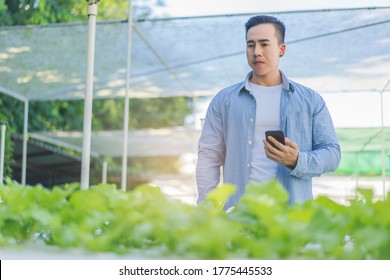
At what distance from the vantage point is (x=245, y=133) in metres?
1.78

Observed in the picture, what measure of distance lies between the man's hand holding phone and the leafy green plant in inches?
26.6

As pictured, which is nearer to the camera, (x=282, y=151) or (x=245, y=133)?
(x=282, y=151)

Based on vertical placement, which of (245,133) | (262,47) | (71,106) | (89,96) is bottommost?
(71,106)

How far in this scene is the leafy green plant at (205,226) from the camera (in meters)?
0.39

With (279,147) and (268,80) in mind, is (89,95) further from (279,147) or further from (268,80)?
(268,80)

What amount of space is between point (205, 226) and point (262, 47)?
1.34 metres

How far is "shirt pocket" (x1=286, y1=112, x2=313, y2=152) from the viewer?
1.71m

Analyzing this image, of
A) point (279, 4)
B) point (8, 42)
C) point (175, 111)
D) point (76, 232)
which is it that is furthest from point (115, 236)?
point (175, 111)

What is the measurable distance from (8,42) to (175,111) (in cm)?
1393

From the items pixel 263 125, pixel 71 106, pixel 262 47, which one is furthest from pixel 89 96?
pixel 71 106

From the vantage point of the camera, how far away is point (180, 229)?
0.39 m

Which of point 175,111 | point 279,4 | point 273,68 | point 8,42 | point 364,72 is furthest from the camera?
point 175,111

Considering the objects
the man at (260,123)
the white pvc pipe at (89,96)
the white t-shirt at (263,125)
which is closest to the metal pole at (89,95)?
the white pvc pipe at (89,96)
